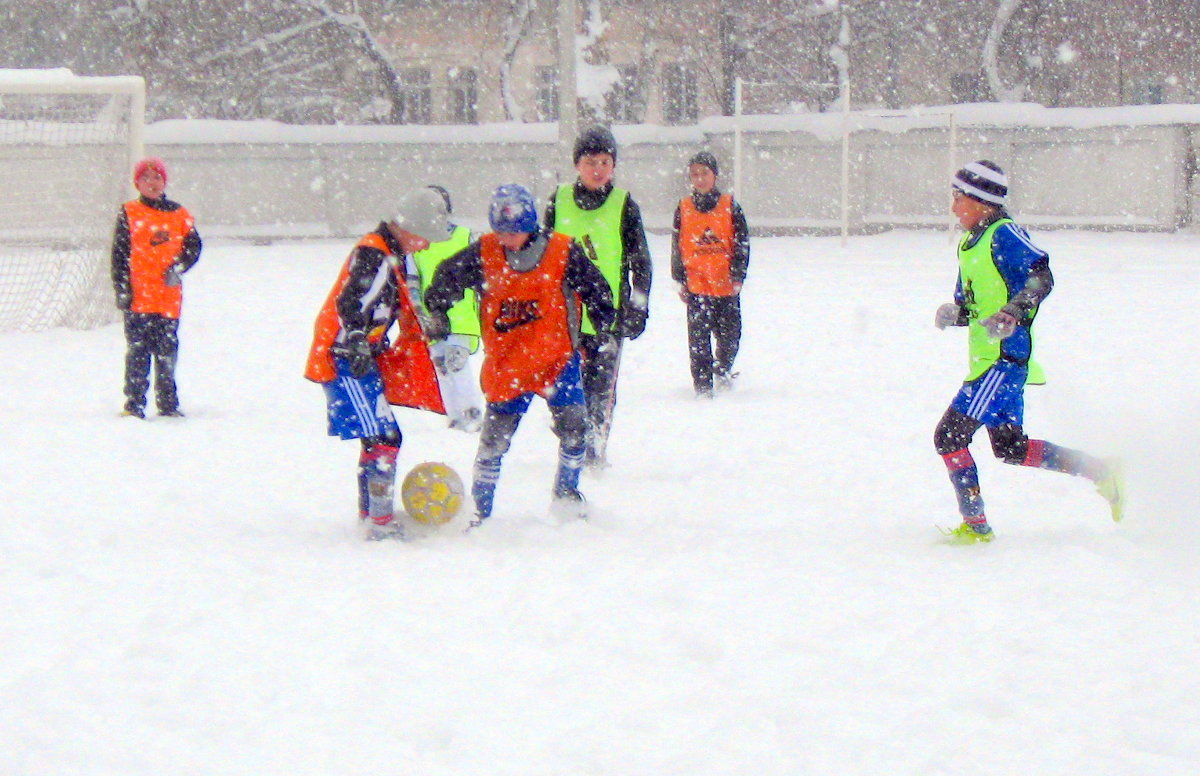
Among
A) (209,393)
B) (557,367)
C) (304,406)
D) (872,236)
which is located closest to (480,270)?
(557,367)

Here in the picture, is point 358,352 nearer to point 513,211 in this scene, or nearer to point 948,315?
point 513,211

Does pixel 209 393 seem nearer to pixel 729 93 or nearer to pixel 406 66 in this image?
pixel 729 93

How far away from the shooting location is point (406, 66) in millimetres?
36438

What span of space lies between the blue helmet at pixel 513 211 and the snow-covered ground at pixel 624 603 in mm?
1276

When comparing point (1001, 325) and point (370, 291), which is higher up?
point (370, 291)

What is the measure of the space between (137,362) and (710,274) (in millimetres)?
3848

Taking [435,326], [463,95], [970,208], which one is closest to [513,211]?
[435,326]

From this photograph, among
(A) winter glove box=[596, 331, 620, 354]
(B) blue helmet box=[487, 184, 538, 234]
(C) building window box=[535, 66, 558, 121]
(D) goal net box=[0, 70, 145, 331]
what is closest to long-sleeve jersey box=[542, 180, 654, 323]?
(A) winter glove box=[596, 331, 620, 354]

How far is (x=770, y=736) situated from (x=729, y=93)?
30.1 m

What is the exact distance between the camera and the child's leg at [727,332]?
390 inches

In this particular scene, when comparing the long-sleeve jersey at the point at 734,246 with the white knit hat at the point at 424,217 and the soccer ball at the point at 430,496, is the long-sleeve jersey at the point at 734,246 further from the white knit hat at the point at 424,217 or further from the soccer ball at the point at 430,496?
the white knit hat at the point at 424,217

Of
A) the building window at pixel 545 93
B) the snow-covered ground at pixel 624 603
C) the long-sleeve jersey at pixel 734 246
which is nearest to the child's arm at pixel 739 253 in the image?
the long-sleeve jersey at pixel 734 246

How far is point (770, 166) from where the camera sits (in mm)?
27594

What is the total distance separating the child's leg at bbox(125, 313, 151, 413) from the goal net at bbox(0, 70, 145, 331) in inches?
197
